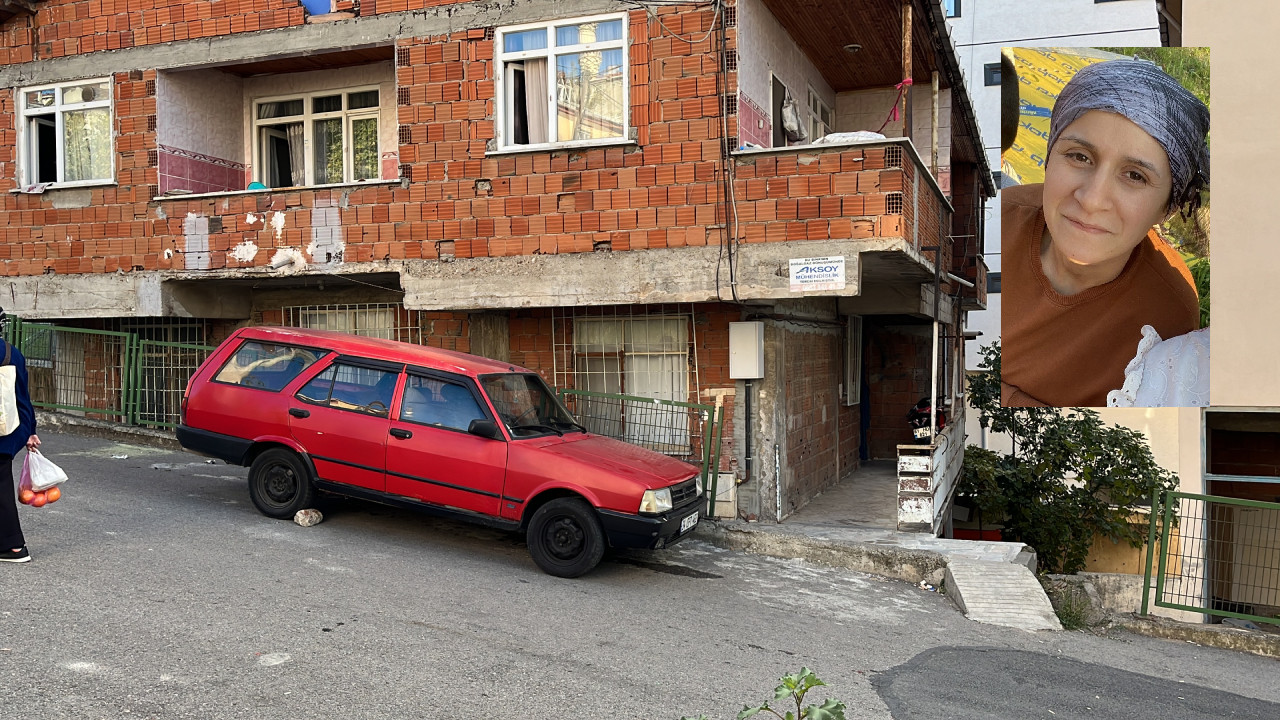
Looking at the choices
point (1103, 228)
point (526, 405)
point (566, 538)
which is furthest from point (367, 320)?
point (1103, 228)

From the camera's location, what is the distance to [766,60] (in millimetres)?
10844

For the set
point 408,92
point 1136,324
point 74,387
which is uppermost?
point 408,92

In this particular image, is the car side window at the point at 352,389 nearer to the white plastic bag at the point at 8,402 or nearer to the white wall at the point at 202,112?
the white plastic bag at the point at 8,402

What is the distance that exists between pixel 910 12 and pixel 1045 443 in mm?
6343

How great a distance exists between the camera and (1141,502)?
481 inches

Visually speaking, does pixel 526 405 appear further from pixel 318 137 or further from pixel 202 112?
pixel 202 112

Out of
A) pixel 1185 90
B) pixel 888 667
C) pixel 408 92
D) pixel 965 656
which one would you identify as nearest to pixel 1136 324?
pixel 1185 90

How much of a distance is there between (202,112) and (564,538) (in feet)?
29.1

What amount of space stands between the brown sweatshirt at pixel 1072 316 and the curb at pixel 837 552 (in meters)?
1.74

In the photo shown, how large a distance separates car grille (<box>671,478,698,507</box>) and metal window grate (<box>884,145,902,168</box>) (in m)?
3.61

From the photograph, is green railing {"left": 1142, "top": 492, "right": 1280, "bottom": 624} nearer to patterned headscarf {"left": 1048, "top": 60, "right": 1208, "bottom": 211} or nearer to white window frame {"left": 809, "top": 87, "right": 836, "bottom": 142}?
patterned headscarf {"left": 1048, "top": 60, "right": 1208, "bottom": 211}

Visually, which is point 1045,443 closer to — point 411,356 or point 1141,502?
point 1141,502

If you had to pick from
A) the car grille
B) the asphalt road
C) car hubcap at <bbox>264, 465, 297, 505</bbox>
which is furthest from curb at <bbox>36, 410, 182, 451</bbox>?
the car grille

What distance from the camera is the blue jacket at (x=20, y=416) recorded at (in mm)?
6512
